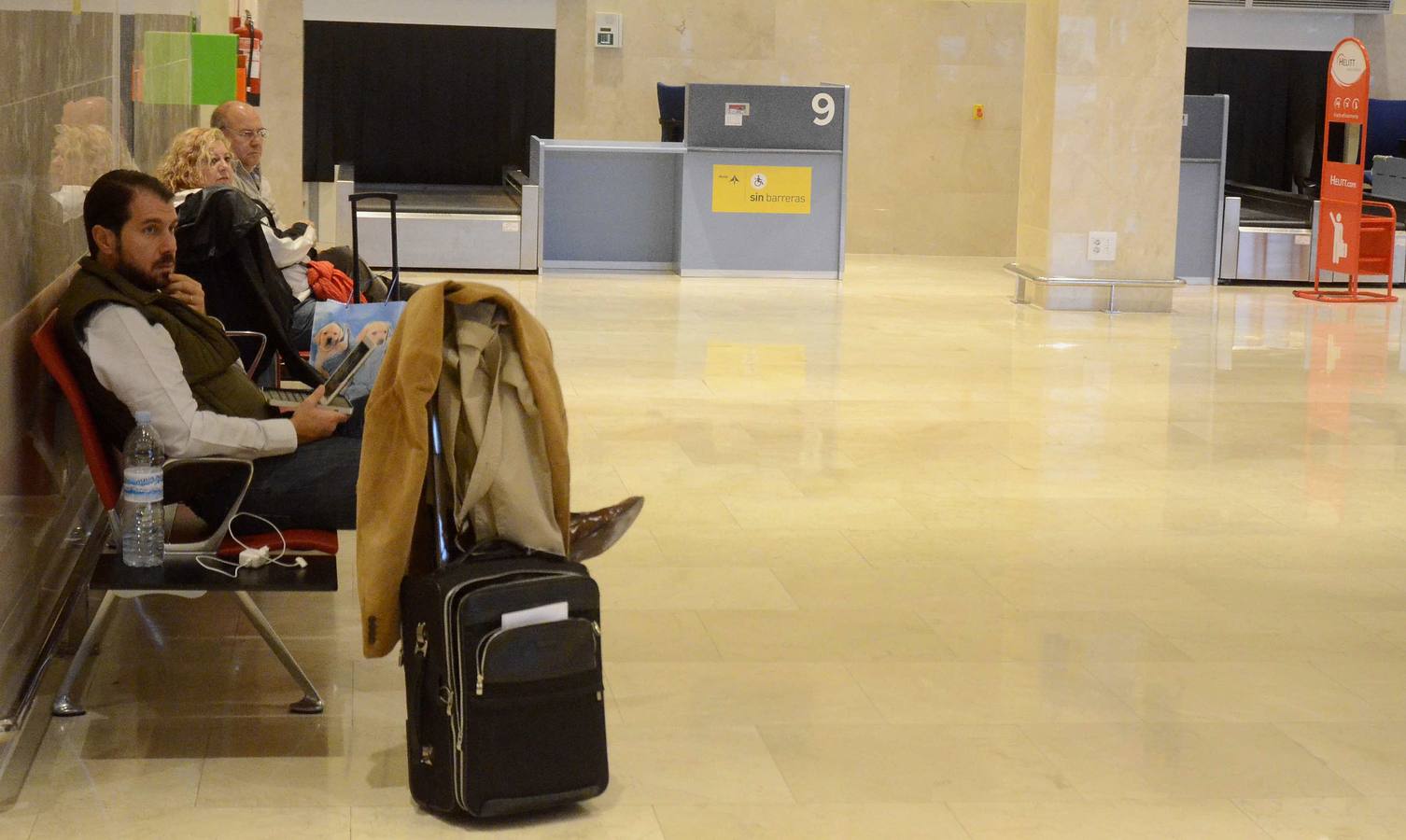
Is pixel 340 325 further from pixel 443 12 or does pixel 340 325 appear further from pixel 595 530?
pixel 443 12

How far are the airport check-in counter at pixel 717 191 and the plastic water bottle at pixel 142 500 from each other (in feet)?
31.0

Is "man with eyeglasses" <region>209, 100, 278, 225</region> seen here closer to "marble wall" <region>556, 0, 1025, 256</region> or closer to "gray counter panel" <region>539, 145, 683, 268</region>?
"gray counter panel" <region>539, 145, 683, 268</region>

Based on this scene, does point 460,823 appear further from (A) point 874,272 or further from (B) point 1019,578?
(A) point 874,272

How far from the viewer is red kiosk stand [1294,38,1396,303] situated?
12.0m

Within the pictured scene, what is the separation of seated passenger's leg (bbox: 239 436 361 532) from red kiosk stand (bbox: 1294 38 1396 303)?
9.89 meters

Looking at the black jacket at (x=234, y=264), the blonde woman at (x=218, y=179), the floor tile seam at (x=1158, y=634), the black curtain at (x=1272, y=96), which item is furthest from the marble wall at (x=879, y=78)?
the floor tile seam at (x=1158, y=634)

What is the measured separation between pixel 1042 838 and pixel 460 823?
105 cm

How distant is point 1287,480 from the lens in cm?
622

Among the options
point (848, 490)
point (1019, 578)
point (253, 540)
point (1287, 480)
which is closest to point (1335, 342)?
point (1287, 480)

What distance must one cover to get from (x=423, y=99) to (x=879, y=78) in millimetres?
4885

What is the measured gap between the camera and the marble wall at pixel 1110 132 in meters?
11.0

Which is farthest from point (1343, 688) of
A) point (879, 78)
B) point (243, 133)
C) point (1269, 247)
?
point (879, 78)

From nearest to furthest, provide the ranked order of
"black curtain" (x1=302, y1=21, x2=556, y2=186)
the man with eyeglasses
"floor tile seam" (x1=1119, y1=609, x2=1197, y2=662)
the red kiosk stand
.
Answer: "floor tile seam" (x1=1119, y1=609, x2=1197, y2=662) → the man with eyeglasses → the red kiosk stand → "black curtain" (x1=302, y1=21, x2=556, y2=186)

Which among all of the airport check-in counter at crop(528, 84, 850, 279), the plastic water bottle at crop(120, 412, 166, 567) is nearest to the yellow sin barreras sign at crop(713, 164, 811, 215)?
the airport check-in counter at crop(528, 84, 850, 279)
